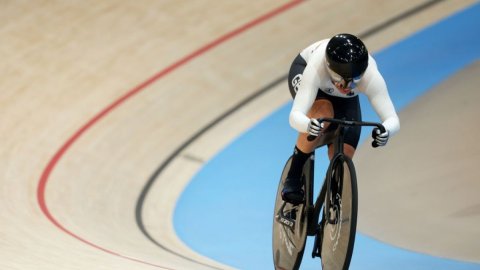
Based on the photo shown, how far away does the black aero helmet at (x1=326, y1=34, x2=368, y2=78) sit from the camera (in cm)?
286

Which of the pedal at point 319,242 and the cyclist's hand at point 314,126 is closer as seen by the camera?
the cyclist's hand at point 314,126

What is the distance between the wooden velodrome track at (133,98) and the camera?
437 cm

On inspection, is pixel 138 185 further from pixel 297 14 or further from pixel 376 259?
pixel 297 14

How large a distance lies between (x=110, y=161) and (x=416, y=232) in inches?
83.4

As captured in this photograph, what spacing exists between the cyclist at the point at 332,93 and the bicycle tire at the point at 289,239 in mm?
110

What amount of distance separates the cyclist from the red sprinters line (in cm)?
86

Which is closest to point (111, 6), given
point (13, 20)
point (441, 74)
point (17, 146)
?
point (13, 20)

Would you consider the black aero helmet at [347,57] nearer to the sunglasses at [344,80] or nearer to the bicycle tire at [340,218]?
the sunglasses at [344,80]

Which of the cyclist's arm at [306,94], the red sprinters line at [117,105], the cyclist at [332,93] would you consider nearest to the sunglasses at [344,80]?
the cyclist at [332,93]

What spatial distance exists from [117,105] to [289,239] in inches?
95.2

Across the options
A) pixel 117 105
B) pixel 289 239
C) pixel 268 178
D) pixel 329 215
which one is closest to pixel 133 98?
pixel 117 105

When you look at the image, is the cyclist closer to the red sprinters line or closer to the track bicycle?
the track bicycle

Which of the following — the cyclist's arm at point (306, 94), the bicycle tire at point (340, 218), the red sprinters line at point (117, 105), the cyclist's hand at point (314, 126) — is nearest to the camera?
the bicycle tire at point (340, 218)

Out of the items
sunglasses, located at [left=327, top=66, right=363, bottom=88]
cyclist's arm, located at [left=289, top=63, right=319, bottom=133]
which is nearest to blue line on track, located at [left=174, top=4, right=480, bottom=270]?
cyclist's arm, located at [left=289, top=63, right=319, bottom=133]
